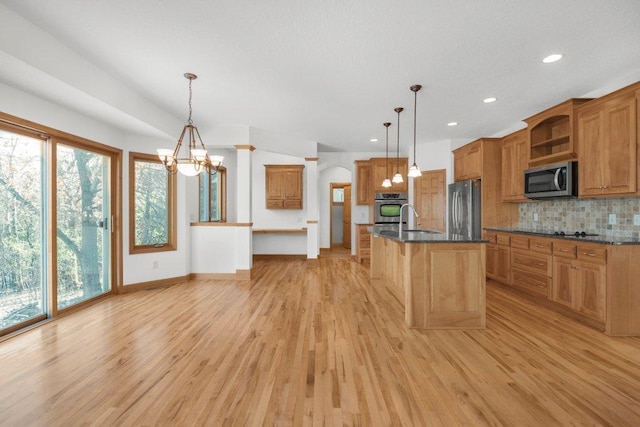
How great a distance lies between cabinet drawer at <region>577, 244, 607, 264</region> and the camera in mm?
2900

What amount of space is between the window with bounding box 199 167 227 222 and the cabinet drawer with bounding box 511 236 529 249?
526 cm

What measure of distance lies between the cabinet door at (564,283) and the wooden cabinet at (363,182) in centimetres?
412

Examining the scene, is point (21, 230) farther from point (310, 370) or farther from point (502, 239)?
point (502, 239)

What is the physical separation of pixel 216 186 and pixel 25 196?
362cm

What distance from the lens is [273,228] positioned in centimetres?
758

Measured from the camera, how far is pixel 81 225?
3.82 meters

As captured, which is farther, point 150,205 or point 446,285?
point 150,205

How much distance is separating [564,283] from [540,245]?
0.54 meters

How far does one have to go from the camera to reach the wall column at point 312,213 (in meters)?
6.48

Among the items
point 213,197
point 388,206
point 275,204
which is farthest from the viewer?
point 275,204

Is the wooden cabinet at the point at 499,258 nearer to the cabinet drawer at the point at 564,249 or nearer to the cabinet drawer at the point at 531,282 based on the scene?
the cabinet drawer at the point at 531,282

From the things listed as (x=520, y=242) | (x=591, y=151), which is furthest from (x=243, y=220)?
(x=591, y=151)

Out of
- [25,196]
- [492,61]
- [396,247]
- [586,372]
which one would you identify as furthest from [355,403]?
[25,196]

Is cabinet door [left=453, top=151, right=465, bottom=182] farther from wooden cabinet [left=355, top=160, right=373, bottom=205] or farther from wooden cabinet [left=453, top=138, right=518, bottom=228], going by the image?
wooden cabinet [left=355, top=160, right=373, bottom=205]
